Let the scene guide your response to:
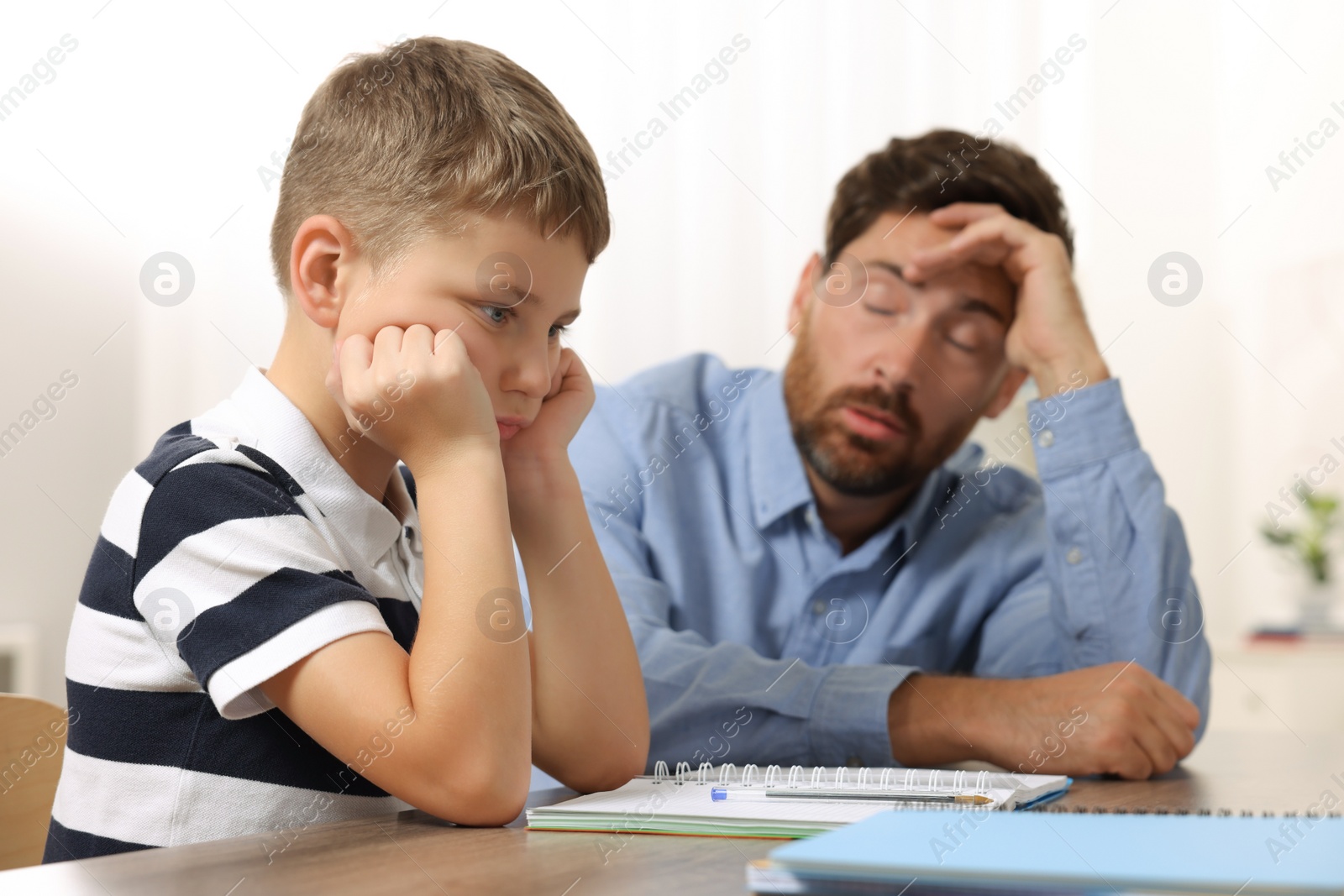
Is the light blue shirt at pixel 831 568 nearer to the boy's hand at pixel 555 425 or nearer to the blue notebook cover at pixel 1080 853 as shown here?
the boy's hand at pixel 555 425

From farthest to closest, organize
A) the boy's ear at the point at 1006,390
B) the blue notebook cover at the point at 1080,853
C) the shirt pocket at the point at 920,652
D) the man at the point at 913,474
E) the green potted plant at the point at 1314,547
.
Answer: the green potted plant at the point at 1314,547
the boy's ear at the point at 1006,390
the shirt pocket at the point at 920,652
the man at the point at 913,474
the blue notebook cover at the point at 1080,853

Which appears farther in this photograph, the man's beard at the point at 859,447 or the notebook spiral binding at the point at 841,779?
the man's beard at the point at 859,447

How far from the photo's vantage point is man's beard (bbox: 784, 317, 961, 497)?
1312 mm

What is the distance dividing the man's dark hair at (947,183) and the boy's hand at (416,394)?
824mm

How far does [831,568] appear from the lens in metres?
1.31

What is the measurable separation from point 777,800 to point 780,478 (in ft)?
2.44

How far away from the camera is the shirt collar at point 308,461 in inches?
27.3

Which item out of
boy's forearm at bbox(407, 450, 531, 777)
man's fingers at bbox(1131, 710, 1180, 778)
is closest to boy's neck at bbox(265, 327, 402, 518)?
boy's forearm at bbox(407, 450, 531, 777)

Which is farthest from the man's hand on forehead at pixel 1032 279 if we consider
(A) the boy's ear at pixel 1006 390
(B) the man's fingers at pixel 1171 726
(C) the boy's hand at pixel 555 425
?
→ (C) the boy's hand at pixel 555 425

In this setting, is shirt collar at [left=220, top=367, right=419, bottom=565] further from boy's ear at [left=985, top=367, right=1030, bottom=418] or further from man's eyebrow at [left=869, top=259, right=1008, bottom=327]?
boy's ear at [left=985, top=367, right=1030, bottom=418]

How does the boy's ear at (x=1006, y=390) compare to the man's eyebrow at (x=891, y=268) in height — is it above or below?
below

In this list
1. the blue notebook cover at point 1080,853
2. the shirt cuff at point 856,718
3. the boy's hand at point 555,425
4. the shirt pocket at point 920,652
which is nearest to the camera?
the blue notebook cover at point 1080,853

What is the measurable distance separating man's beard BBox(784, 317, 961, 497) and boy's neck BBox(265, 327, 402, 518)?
26.6 inches

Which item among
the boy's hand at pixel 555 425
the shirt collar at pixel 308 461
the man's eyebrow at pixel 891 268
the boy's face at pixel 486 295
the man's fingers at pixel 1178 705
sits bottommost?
the shirt collar at pixel 308 461
